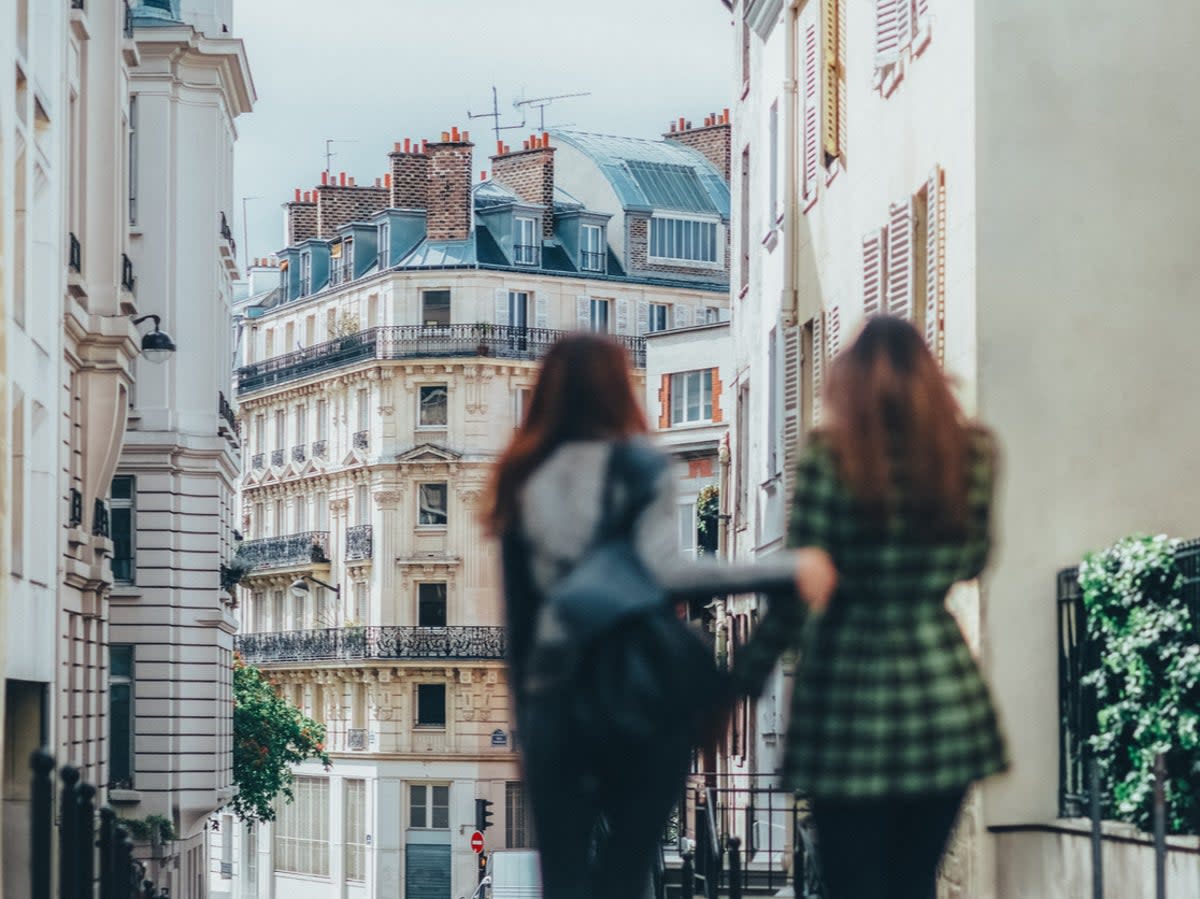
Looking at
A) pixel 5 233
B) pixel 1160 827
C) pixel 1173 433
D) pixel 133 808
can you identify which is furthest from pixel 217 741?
pixel 1160 827

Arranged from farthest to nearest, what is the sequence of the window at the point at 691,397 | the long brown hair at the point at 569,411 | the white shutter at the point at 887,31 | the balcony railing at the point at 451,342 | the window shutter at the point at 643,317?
the window shutter at the point at 643,317 < the balcony railing at the point at 451,342 < the window at the point at 691,397 < the white shutter at the point at 887,31 < the long brown hair at the point at 569,411

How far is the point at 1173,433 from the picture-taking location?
15625 mm

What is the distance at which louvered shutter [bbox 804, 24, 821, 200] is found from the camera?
77.2 ft

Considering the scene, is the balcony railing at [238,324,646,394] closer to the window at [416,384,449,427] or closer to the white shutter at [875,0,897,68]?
the window at [416,384,449,427]

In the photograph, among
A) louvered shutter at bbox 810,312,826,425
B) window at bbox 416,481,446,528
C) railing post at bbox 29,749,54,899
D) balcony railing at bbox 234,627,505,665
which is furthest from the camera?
window at bbox 416,481,446,528

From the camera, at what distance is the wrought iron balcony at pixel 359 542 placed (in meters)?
80.6

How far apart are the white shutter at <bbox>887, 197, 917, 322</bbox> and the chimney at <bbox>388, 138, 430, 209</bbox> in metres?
63.3

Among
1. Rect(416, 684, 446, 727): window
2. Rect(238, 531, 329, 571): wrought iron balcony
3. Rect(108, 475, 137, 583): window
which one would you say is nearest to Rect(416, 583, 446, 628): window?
Rect(416, 684, 446, 727): window

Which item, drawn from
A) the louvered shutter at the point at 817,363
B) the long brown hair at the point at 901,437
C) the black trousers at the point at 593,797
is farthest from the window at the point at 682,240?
the long brown hair at the point at 901,437

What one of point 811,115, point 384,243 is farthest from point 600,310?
point 811,115

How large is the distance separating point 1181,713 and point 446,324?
67515mm

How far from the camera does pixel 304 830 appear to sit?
85.6m

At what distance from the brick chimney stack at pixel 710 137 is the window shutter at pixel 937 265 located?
221ft

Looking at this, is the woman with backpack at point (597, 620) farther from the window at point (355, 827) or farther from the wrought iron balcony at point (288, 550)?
the wrought iron balcony at point (288, 550)
